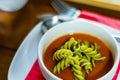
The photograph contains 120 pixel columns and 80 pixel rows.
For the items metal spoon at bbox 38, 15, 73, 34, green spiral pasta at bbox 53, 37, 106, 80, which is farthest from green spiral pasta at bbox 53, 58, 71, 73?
metal spoon at bbox 38, 15, 73, 34

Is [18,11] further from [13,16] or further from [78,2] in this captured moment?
[78,2]

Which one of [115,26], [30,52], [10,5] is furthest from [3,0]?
[115,26]

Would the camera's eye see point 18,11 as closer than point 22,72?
No

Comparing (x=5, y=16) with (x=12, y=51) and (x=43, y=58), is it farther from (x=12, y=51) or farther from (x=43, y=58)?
(x=43, y=58)

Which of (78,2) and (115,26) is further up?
(78,2)

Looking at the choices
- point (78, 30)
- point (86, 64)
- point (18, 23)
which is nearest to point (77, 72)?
point (86, 64)

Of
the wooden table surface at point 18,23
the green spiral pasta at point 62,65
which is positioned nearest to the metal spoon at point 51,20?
the wooden table surface at point 18,23
